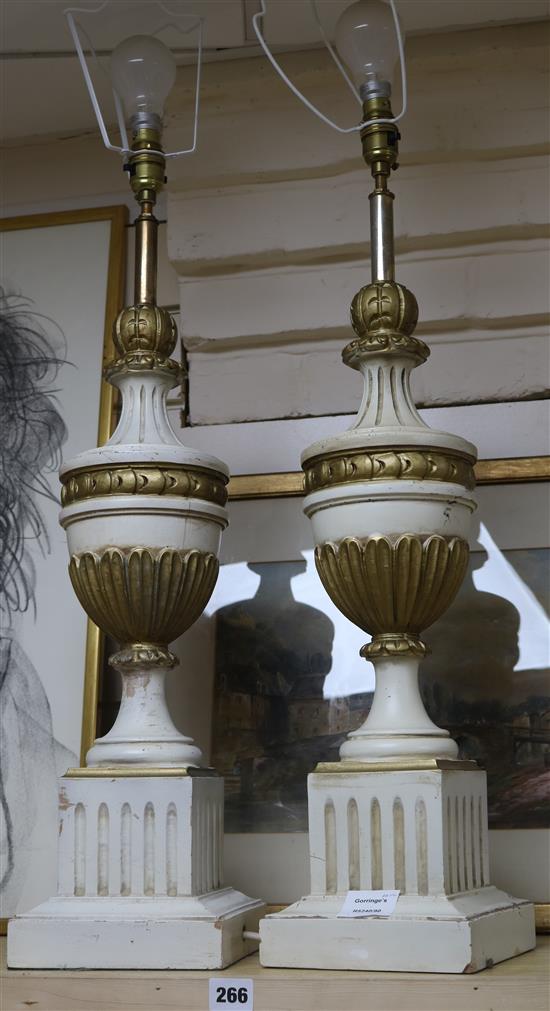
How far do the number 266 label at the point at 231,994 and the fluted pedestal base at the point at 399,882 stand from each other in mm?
49

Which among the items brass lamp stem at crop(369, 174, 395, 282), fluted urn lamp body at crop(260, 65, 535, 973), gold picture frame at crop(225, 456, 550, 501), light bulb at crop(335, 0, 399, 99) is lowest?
fluted urn lamp body at crop(260, 65, 535, 973)

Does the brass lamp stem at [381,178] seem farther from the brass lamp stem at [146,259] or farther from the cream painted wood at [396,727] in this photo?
the cream painted wood at [396,727]

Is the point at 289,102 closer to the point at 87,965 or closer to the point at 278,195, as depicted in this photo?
the point at 278,195

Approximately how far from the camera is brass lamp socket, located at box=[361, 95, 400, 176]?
4.96ft

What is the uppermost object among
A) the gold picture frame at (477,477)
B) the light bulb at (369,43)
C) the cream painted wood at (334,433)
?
the light bulb at (369,43)

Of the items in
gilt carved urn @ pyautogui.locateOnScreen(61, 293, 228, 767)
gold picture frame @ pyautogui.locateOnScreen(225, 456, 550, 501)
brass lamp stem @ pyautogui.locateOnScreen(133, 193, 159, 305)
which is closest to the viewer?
gilt carved urn @ pyautogui.locateOnScreen(61, 293, 228, 767)

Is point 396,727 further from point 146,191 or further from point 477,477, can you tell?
point 146,191

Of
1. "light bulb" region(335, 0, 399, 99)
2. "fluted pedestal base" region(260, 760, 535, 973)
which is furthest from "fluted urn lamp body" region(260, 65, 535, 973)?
"light bulb" region(335, 0, 399, 99)

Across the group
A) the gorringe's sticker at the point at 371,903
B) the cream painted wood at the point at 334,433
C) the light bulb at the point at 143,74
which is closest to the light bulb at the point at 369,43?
the light bulb at the point at 143,74

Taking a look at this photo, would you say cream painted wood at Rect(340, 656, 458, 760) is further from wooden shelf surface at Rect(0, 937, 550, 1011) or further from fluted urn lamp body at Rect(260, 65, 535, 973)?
wooden shelf surface at Rect(0, 937, 550, 1011)

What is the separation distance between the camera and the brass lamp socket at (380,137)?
1.51m

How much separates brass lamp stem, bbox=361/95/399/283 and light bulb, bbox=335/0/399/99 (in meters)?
0.03

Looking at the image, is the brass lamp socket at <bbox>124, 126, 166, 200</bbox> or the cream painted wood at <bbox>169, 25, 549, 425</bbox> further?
the cream painted wood at <bbox>169, 25, 549, 425</bbox>

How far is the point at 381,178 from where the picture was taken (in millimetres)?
1515
